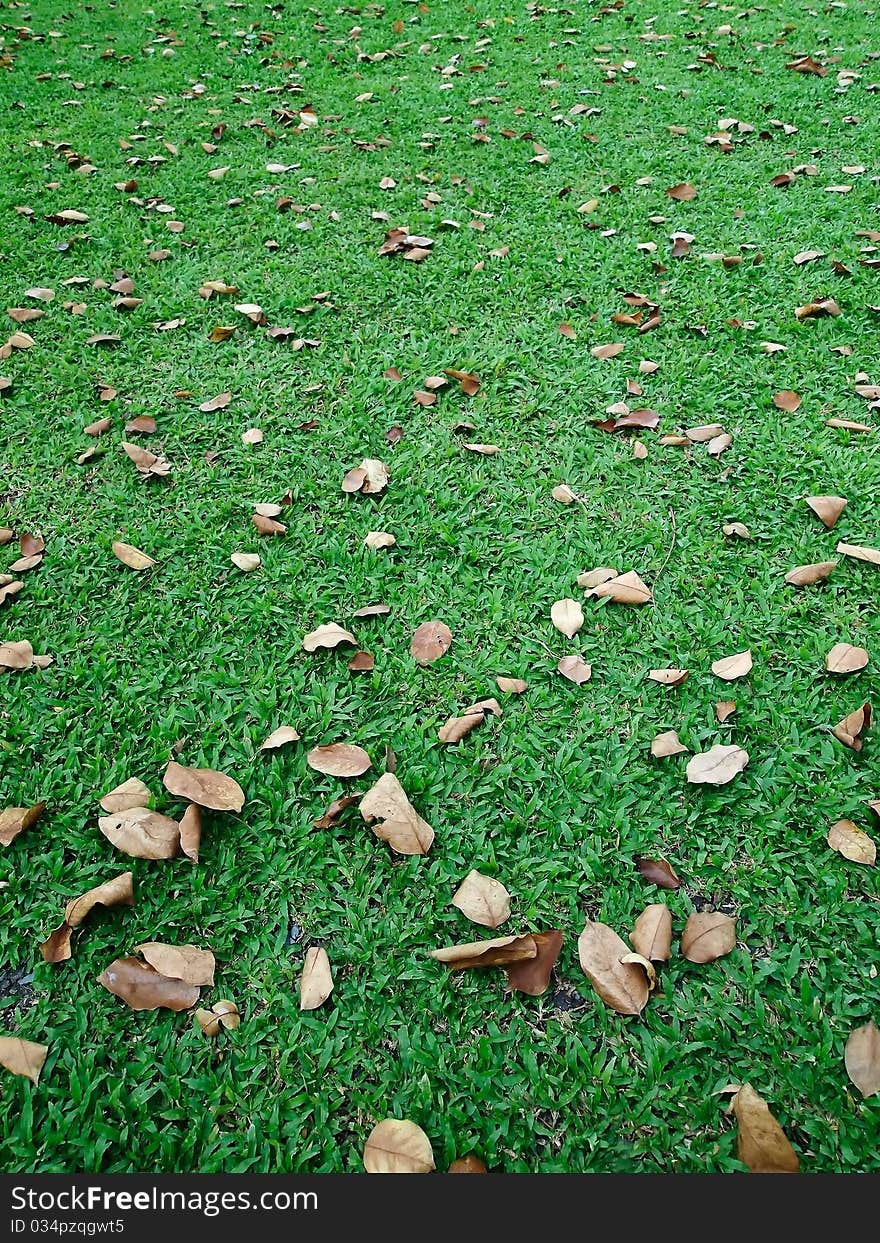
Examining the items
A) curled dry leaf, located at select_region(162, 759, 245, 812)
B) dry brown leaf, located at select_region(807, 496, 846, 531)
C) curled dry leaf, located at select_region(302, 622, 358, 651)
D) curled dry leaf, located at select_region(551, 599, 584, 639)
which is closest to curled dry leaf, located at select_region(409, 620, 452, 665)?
curled dry leaf, located at select_region(302, 622, 358, 651)

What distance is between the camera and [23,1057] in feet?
4.78

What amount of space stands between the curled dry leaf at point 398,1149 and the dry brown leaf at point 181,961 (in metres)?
0.43

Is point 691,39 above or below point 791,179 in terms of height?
above

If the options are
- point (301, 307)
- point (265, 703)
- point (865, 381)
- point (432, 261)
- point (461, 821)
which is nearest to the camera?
point (461, 821)

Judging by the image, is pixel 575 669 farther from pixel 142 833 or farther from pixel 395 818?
pixel 142 833

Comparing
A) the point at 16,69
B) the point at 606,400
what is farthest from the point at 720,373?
the point at 16,69

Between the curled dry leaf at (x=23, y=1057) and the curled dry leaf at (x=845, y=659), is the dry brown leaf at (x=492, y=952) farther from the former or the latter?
the curled dry leaf at (x=845, y=659)

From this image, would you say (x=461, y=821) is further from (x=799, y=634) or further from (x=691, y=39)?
(x=691, y=39)

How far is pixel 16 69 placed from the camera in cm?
600

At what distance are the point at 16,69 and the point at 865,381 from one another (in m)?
6.53

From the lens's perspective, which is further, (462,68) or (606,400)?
(462,68)

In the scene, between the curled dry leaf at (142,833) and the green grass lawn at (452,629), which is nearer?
the green grass lawn at (452,629)

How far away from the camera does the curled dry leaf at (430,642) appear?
2105 mm

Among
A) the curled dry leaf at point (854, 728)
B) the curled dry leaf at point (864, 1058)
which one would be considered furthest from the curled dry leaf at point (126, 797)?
the curled dry leaf at point (854, 728)
